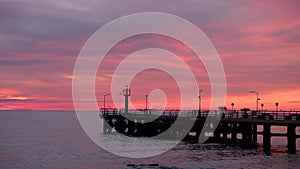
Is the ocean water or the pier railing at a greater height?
the pier railing

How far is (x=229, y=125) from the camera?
2965 inches

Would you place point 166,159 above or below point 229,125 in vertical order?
below

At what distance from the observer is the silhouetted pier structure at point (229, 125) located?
58062 millimetres

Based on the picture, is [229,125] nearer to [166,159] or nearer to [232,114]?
[232,114]

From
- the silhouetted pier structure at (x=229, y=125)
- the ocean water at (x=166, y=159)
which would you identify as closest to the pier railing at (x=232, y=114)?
the silhouetted pier structure at (x=229, y=125)

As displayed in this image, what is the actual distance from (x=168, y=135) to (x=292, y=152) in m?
29.8

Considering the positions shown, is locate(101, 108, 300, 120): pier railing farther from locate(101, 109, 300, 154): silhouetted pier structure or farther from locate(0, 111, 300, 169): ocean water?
locate(0, 111, 300, 169): ocean water

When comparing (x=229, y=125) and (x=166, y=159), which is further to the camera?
(x=229, y=125)

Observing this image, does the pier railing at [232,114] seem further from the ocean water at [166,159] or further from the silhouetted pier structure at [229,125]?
the ocean water at [166,159]

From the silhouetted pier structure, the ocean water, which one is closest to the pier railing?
the silhouetted pier structure

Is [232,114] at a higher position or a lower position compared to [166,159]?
higher

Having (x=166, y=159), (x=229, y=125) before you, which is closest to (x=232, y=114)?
(x=229, y=125)

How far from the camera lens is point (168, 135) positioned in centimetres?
8256

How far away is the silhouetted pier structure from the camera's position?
58062 millimetres
